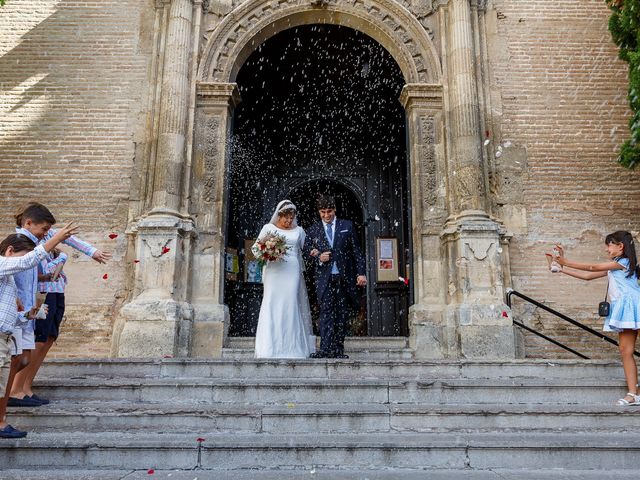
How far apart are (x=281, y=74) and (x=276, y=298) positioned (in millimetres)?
7472

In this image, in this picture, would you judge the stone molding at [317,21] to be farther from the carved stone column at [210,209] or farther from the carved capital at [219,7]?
the carved stone column at [210,209]

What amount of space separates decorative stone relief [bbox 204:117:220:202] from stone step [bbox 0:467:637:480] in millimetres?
6068

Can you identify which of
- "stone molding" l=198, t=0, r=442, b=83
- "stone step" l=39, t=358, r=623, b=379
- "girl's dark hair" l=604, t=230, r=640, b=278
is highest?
"stone molding" l=198, t=0, r=442, b=83

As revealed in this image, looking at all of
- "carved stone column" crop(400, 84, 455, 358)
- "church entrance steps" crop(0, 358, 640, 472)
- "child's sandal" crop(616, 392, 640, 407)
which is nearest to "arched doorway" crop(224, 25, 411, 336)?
"carved stone column" crop(400, 84, 455, 358)

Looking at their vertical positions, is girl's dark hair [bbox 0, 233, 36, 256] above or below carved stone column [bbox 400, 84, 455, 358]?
below

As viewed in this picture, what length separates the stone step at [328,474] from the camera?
3.57 meters

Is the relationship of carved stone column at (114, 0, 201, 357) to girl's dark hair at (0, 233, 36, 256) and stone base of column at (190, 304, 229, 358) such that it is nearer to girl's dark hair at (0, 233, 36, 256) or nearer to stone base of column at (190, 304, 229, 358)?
stone base of column at (190, 304, 229, 358)

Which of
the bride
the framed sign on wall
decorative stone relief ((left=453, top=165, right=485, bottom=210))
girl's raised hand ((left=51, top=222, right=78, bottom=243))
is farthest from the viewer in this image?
the framed sign on wall

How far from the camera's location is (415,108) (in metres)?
9.86

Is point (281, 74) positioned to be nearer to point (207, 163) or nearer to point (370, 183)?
point (370, 183)

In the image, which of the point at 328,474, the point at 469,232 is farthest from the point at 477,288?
the point at 328,474

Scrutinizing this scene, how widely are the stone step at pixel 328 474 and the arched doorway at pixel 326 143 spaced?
8279 millimetres

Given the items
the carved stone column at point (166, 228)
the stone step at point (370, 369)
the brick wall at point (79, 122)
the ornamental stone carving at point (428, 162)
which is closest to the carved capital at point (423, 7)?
the ornamental stone carving at point (428, 162)

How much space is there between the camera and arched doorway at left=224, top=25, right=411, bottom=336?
1244cm
